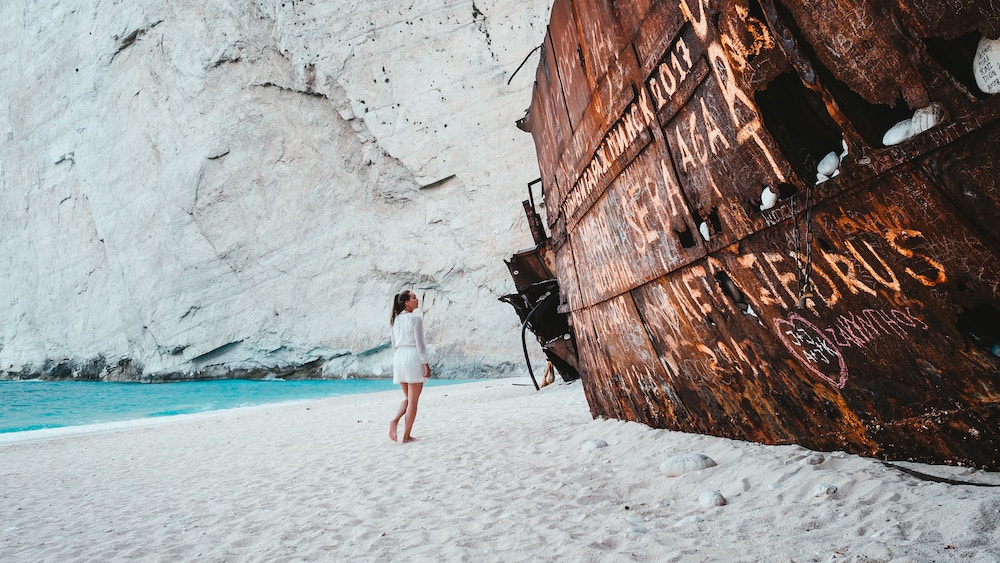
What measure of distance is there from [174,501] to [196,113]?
23.6 meters

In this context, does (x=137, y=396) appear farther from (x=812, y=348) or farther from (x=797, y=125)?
(x=797, y=125)

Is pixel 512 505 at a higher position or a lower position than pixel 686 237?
lower

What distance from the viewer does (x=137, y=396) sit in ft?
69.8

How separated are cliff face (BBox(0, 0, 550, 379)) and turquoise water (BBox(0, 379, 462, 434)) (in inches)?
33.0

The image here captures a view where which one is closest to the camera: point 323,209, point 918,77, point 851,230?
point 918,77

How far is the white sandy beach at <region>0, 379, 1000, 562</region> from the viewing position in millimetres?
1759

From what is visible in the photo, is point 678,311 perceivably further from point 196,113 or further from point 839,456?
point 196,113

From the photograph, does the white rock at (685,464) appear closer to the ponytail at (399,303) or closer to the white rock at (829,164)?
the white rock at (829,164)

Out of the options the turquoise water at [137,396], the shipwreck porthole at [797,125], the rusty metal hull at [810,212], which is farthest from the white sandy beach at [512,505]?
the turquoise water at [137,396]

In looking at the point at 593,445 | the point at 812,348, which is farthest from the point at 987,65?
the point at 593,445

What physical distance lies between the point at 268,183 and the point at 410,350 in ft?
68.5

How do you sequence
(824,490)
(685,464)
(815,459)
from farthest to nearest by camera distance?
(685,464), (815,459), (824,490)

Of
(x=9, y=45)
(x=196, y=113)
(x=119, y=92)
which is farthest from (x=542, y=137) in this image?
(x=9, y=45)

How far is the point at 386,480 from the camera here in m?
3.72
